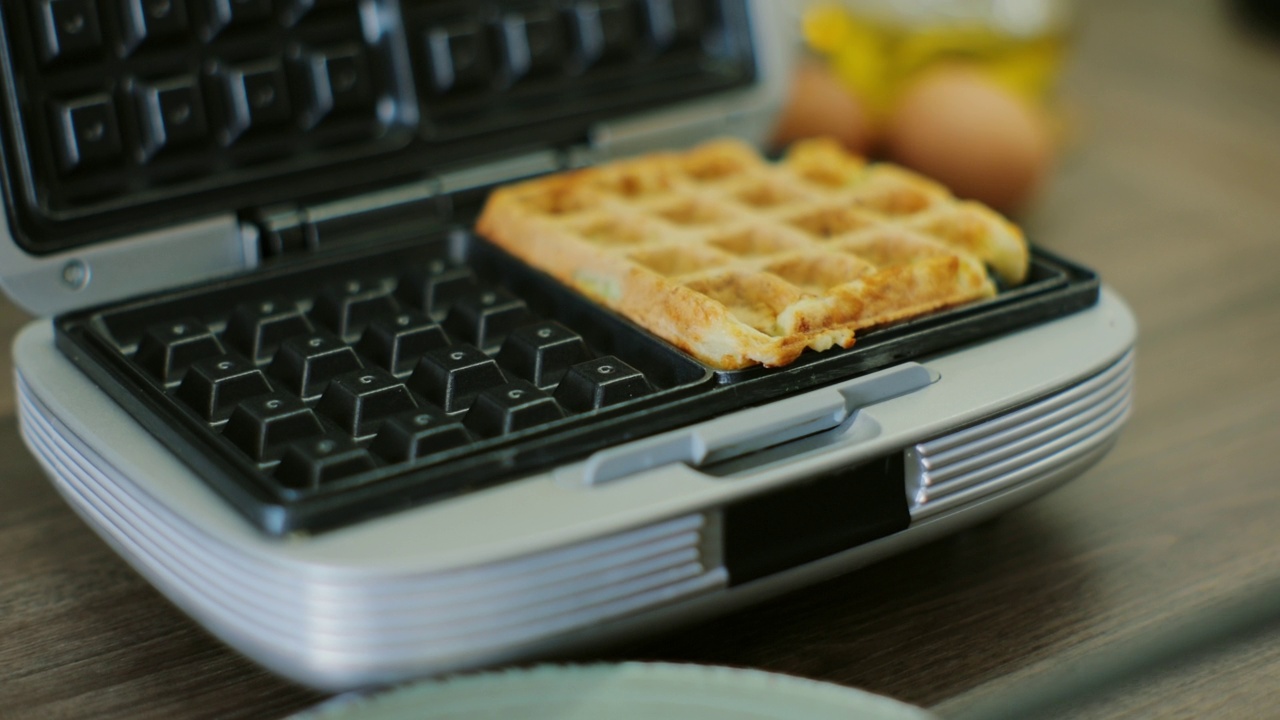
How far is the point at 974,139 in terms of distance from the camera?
131 cm

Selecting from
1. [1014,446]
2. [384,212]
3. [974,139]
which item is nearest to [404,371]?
[384,212]

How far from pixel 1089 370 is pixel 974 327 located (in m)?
0.07

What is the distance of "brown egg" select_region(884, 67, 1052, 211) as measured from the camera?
131 centimetres

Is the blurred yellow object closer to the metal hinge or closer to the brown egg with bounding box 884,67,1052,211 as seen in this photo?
the brown egg with bounding box 884,67,1052,211

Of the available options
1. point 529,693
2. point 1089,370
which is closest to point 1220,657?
point 1089,370

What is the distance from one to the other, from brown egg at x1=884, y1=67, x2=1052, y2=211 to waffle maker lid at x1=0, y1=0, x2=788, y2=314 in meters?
0.25

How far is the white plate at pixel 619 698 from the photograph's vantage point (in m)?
0.60

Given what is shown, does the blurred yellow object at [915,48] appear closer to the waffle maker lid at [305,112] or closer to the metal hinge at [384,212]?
the waffle maker lid at [305,112]

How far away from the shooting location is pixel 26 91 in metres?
0.86

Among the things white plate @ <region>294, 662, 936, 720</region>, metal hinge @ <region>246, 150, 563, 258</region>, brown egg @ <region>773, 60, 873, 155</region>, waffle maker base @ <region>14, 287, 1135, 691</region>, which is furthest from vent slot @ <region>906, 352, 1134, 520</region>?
brown egg @ <region>773, 60, 873, 155</region>

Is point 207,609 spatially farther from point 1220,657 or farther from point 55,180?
point 1220,657

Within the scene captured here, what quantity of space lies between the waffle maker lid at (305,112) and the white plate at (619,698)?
439mm

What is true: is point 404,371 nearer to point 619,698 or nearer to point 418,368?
point 418,368

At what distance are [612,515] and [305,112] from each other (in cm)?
50
